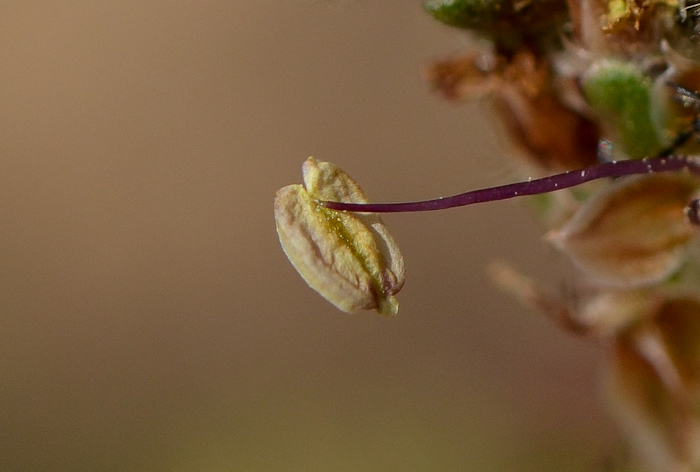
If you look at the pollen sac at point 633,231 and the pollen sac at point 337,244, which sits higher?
the pollen sac at point 337,244

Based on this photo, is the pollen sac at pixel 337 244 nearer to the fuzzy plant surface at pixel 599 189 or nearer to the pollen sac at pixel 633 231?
the fuzzy plant surface at pixel 599 189

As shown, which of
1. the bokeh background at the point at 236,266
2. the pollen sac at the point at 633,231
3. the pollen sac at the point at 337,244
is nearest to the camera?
the pollen sac at the point at 337,244

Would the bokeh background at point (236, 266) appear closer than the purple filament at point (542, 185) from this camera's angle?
No

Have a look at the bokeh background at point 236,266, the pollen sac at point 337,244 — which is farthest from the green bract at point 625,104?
the bokeh background at point 236,266

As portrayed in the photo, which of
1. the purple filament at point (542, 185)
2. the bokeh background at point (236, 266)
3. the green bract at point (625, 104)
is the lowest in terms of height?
the purple filament at point (542, 185)

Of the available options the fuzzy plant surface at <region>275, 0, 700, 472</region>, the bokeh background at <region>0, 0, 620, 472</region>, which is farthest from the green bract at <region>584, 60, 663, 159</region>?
the bokeh background at <region>0, 0, 620, 472</region>

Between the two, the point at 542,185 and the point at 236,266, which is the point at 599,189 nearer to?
the point at 542,185

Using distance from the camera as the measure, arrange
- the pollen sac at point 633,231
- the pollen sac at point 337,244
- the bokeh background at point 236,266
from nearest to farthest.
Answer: the pollen sac at point 337,244, the pollen sac at point 633,231, the bokeh background at point 236,266

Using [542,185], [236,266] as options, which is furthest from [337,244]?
[236,266]
